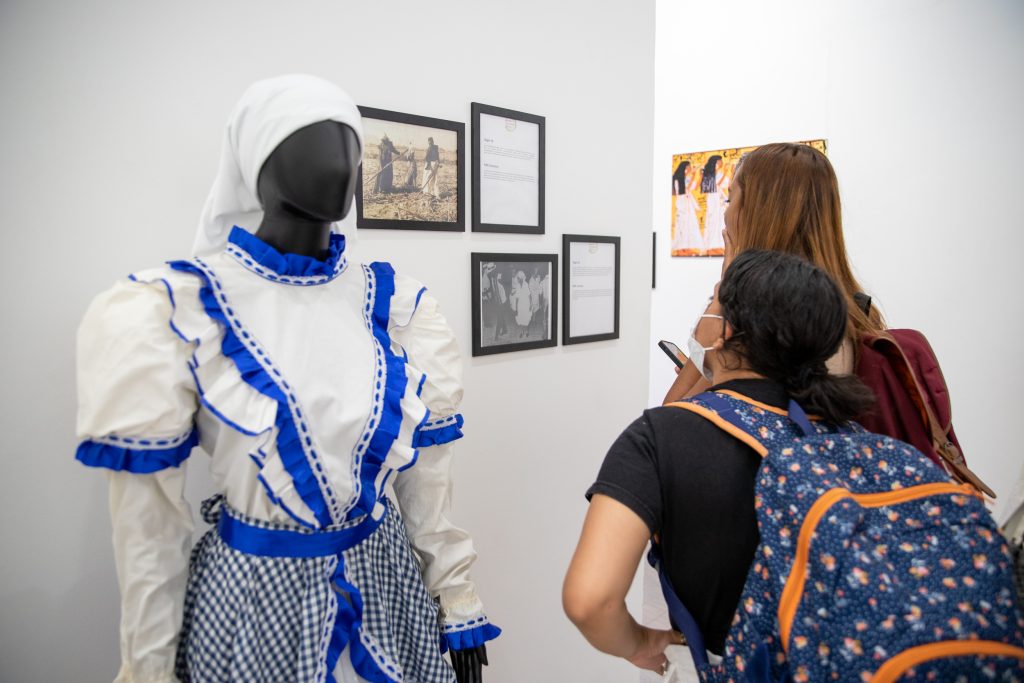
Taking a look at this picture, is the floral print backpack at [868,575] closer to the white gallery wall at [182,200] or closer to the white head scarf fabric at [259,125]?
the white head scarf fabric at [259,125]

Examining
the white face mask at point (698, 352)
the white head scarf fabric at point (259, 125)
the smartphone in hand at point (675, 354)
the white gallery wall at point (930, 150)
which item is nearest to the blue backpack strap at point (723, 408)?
the white face mask at point (698, 352)

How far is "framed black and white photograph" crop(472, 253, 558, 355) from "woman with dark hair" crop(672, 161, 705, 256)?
205 centimetres

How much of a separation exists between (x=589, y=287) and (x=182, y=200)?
112 centimetres

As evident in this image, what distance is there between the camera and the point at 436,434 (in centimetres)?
107

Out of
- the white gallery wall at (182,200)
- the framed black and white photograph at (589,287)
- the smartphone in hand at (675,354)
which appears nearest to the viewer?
the white gallery wall at (182,200)

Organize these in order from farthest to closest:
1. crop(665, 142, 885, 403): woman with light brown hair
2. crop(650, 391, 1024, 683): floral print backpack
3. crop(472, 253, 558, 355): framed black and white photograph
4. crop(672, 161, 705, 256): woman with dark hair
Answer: crop(672, 161, 705, 256): woman with dark hair
crop(472, 253, 558, 355): framed black and white photograph
crop(665, 142, 885, 403): woman with light brown hair
crop(650, 391, 1024, 683): floral print backpack

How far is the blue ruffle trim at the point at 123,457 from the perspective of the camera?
77cm

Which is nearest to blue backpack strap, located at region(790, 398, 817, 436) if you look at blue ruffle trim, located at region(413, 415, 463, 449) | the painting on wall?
blue ruffle trim, located at region(413, 415, 463, 449)

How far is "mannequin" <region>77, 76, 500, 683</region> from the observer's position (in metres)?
0.80

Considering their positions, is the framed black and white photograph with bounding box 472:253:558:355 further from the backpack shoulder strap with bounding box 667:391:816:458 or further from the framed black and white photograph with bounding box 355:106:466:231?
the backpack shoulder strap with bounding box 667:391:816:458

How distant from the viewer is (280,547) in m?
0.88

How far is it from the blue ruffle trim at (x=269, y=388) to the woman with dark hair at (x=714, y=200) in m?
3.00

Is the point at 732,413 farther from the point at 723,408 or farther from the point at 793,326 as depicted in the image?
the point at 793,326

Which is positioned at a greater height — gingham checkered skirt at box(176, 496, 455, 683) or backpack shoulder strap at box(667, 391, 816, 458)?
backpack shoulder strap at box(667, 391, 816, 458)
